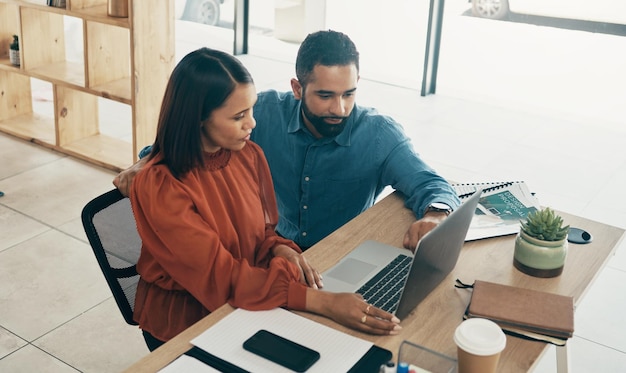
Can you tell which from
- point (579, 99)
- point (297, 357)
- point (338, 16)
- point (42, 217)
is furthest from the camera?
point (338, 16)

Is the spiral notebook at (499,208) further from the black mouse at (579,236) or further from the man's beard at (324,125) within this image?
the man's beard at (324,125)

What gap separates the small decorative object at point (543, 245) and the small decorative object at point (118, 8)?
2.73 meters

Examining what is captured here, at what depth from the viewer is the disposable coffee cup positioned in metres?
1.51

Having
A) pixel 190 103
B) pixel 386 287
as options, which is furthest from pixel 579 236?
pixel 190 103

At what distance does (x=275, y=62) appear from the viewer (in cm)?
675

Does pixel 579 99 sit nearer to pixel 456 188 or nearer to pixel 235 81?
pixel 456 188

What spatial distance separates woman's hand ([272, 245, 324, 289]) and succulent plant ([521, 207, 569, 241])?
57cm

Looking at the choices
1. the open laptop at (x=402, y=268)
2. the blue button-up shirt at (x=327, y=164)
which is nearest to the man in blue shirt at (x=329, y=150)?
the blue button-up shirt at (x=327, y=164)

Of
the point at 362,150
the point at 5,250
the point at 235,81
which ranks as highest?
the point at 235,81

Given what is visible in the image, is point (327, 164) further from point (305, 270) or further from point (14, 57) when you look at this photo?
point (14, 57)

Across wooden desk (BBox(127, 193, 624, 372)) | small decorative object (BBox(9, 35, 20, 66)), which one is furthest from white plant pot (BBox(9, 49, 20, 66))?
wooden desk (BBox(127, 193, 624, 372))

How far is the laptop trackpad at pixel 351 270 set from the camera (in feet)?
6.64

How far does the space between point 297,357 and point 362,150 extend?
1.00m

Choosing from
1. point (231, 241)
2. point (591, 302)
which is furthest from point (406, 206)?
point (591, 302)
